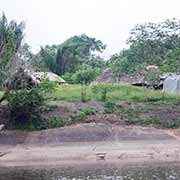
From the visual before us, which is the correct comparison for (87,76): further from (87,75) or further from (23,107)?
(23,107)

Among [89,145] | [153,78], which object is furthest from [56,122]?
[153,78]

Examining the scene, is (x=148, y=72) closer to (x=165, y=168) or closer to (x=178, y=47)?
(x=178, y=47)

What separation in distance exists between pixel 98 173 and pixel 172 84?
73.2ft

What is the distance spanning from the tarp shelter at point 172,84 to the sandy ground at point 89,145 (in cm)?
1109

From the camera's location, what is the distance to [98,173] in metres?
22.8

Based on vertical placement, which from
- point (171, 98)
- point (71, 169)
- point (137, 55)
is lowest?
point (71, 169)

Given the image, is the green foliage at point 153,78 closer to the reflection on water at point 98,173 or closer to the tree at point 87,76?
the tree at point 87,76

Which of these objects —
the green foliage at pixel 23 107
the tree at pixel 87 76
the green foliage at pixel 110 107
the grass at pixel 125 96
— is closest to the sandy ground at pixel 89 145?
the green foliage at pixel 23 107

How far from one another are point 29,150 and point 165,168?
810 cm

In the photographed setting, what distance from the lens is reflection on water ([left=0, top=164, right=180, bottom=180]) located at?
71.1 ft

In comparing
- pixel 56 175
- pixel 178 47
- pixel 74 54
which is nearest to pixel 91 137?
pixel 56 175

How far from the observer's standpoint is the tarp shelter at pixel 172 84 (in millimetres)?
42938

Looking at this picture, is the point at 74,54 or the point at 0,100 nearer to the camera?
the point at 0,100

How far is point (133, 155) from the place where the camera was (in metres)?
27.3
